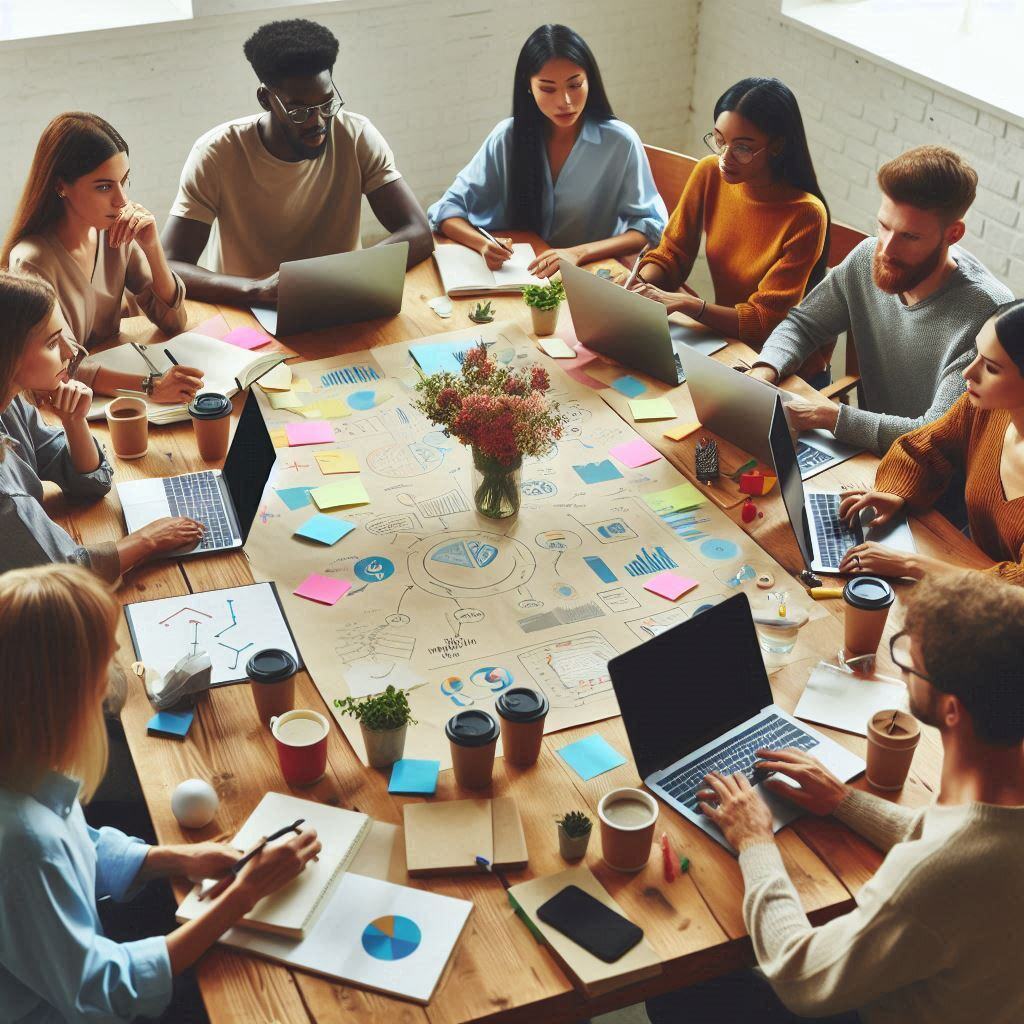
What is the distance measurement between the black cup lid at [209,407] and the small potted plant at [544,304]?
0.86 metres

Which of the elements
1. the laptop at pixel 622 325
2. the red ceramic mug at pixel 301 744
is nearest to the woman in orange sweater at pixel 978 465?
the laptop at pixel 622 325

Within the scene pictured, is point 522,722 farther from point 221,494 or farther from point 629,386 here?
point 629,386

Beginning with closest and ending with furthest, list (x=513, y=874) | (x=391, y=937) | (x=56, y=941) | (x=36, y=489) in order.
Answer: (x=56, y=941)
(x=391, y=937)
(x=513, y=874)
(x=36, y=489)

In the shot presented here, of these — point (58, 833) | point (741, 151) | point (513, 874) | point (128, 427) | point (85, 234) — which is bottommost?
point (513, 874)

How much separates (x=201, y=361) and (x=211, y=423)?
0.39 m

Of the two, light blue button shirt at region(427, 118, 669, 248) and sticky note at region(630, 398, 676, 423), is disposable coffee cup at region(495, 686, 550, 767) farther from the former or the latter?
light blue button shirt at region(427, 118, 669, 248)

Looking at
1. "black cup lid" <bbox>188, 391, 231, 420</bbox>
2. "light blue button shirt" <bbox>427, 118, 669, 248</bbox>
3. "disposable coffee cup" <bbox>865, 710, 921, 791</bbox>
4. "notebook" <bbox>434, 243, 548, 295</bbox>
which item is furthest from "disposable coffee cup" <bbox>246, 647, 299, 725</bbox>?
"light blue button shirt" <bbox>427, 118, 669, 248</bbox>

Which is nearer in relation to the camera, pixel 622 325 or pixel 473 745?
pixel 473 745

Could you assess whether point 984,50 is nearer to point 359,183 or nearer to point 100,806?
point 359,183

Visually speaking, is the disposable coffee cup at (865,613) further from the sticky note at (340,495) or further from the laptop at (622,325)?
the sticky note at (340,495)

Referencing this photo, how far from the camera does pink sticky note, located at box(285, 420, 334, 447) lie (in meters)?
2.67

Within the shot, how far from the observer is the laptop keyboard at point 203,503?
235 cm

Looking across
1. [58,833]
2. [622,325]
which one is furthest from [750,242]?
[58,833]

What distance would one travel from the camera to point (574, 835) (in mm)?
1683
